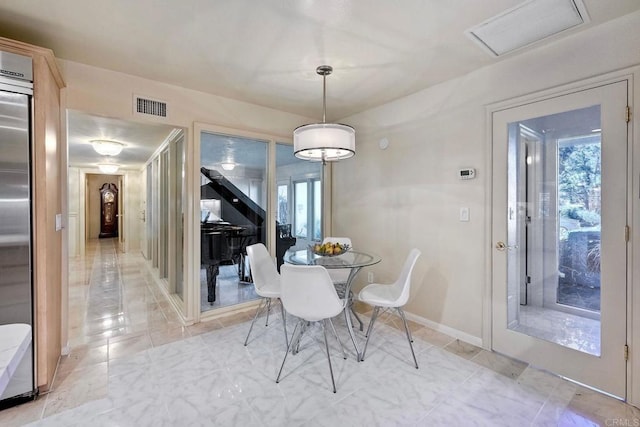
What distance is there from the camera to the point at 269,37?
2.12 m

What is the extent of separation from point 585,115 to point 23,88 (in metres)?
3.76

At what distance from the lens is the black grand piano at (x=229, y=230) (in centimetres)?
342

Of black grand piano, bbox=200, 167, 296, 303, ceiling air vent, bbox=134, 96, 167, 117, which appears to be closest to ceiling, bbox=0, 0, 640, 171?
ceiling air vent, bbox=134, 96, 167, 117

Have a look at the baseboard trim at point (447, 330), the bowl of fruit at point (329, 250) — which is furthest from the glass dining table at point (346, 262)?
the baseboard trim at point (447, 330)

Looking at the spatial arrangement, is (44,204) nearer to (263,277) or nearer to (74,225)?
(263,277)

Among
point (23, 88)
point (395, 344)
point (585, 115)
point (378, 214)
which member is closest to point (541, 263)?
point (585, 115)

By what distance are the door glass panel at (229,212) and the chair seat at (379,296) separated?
1.65 m

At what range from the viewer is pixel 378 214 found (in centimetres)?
361

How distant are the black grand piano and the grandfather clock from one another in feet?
30.6

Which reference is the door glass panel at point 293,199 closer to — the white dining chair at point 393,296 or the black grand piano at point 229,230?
the black grand piano at point 229,230

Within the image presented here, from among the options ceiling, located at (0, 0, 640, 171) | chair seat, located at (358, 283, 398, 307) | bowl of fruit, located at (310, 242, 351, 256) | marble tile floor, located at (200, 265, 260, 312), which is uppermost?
ceiling, located at (0, 0, 640, 171)

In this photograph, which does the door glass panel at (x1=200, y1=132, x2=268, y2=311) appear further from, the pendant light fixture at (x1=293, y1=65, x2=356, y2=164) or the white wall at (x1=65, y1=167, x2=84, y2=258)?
the white wall at (x1=65, y1=167, x2=84, y2=258)

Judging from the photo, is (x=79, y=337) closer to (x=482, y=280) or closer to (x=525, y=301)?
(x=482, y=280)

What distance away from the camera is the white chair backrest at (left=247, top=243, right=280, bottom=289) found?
2.81 m
